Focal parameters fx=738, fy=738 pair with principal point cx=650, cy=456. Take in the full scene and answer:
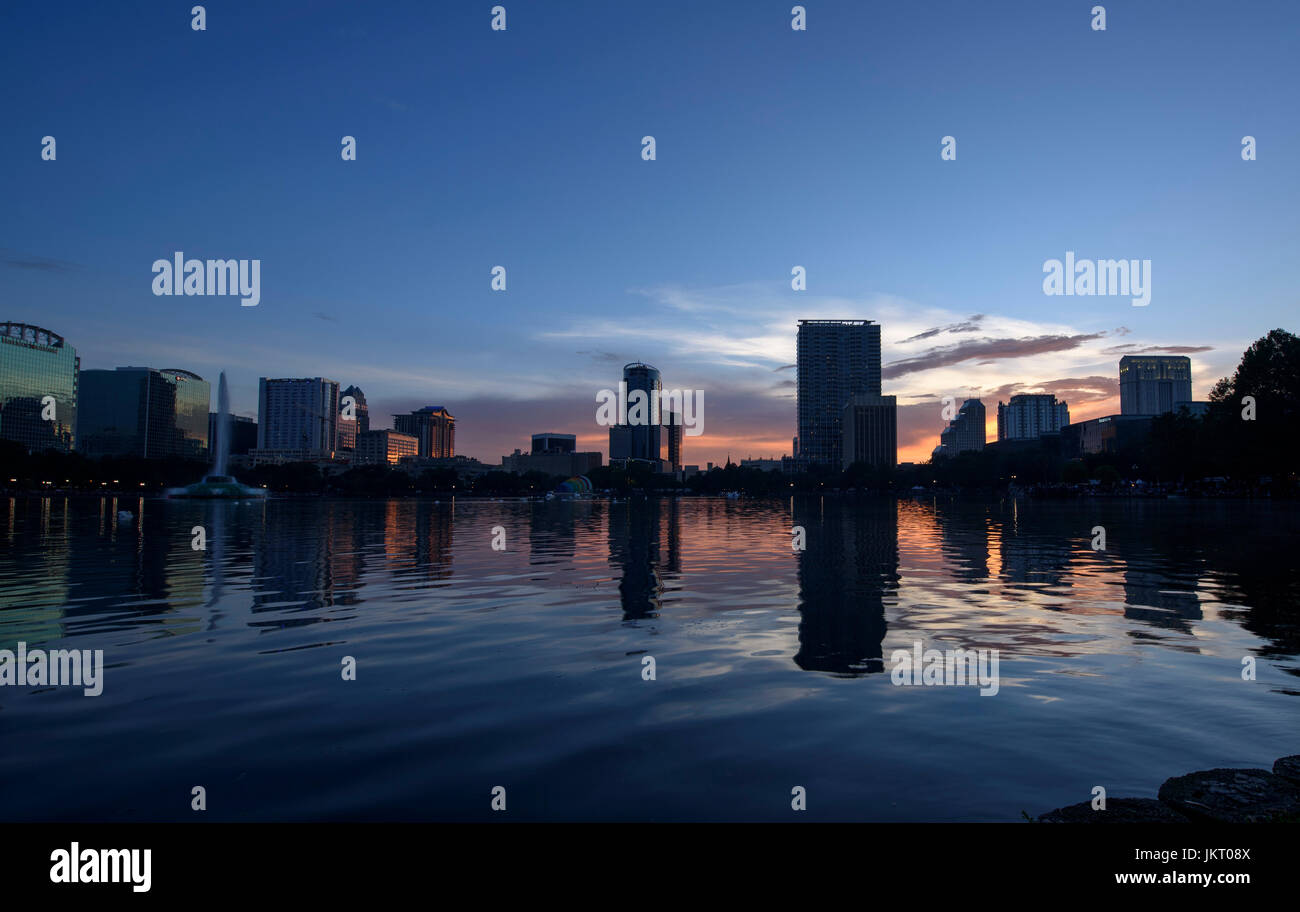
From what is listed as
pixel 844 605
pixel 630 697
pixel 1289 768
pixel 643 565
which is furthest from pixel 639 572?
pixel 1289 768

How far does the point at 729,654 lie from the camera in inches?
566

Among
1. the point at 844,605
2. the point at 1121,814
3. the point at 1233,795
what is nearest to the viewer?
the point at 1121,814

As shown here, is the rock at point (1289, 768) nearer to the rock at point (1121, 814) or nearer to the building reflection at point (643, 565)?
the rock at point (1121, 814)

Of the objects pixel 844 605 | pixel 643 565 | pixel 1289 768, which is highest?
pixel 1289 768

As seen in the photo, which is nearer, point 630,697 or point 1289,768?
point 1289,768

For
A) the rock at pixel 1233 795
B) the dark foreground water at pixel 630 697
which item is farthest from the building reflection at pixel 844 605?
the rock at pixel 1233 795

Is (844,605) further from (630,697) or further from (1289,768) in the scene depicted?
(1289,768)

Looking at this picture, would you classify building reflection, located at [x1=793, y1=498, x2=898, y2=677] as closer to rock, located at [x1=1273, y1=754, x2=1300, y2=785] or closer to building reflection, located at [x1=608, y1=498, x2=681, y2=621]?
building reflection, located at [x1=608, y1=498, x2=681, y2=621]

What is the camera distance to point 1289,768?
25.9 feet

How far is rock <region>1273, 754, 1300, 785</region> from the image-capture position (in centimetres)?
761

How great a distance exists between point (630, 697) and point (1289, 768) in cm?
801

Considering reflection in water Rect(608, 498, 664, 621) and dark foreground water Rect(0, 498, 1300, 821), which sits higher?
dark foreground water Rect(0, 498, 1300, 821)

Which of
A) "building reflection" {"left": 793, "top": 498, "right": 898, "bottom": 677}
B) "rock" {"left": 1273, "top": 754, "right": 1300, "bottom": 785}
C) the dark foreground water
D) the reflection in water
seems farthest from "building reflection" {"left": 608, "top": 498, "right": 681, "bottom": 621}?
"rock" {"left": 1273, "top": 754, "right": 1300, "bottom": 785}

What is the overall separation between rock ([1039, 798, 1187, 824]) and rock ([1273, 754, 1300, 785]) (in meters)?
1.84
